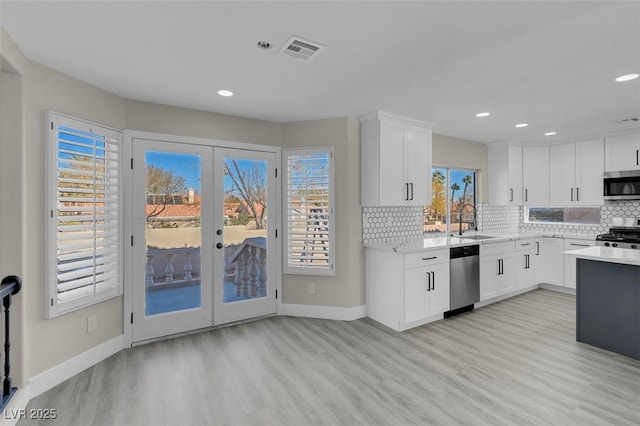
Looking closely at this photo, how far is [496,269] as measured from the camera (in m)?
4.43

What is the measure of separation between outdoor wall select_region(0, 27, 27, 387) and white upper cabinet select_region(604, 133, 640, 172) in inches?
276

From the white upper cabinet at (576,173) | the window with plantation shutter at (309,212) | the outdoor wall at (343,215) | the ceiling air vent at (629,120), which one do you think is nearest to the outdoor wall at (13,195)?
the window with plantation shutter at (309,212)

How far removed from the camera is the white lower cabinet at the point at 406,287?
138 inches

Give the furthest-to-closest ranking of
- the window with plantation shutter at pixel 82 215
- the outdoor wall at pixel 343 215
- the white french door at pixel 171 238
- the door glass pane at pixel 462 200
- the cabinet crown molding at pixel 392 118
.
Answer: the door glass pane at pixel 462 200
the outdoor wall at pixel 343 215
the cabinet crown molding at pixel 392 118
the white french door at pixel 171 238
the window with plantation shutter at pixel 82 215

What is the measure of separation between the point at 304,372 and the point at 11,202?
2593mm

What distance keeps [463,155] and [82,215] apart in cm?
525

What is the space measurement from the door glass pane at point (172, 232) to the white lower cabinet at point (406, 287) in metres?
2.10

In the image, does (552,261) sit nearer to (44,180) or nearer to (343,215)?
(343,215)

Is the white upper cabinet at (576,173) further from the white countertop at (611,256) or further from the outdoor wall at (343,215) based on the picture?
the outdoor wall at (343,215)

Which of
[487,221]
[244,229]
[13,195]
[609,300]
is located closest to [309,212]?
[244,229]

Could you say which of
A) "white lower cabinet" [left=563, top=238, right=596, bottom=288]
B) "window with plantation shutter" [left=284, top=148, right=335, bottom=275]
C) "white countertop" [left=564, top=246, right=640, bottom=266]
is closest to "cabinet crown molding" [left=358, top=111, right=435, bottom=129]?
"window with plantation shutter" [left=284, top=148, right=335, bottom=275]

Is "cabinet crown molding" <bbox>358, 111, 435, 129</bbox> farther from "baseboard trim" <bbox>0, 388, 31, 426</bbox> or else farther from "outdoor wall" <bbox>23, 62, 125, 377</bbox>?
"baseboard trim" <bbox>0, 388, 31, 426</bbox>

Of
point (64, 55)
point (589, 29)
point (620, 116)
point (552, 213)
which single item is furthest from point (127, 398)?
point (552, 213)

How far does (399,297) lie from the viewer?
351 centimetres
